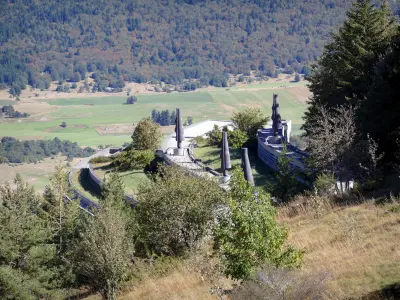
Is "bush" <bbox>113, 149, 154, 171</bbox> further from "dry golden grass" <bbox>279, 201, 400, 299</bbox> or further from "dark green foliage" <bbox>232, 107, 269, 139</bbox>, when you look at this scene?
"dry golden grass" <bbox>279, 201, 400, 299</bbox>

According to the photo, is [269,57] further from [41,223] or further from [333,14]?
[41,223]

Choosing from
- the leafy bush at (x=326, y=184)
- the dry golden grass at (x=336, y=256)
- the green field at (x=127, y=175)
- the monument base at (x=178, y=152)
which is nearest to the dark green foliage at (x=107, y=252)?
the dry golden grass at (x=336, y=256)

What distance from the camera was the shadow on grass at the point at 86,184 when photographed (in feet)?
108

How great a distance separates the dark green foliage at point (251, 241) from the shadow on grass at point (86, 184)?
21.5m

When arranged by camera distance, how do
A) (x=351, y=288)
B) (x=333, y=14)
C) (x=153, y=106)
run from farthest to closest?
(x=333, y=14)
(x=153, y=106)
(x=351, y=288)

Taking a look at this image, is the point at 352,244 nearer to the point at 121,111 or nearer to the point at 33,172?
the point at 33,172

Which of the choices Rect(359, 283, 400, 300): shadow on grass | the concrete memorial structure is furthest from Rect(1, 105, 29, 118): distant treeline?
Rect(359, 283, 400, 300): shadow on grass

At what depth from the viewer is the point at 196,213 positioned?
16.0 metres

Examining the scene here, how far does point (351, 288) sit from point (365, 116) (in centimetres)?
1337

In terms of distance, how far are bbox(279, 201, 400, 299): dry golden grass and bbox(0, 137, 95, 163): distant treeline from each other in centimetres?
7906

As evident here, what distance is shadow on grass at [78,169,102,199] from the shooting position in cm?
3301

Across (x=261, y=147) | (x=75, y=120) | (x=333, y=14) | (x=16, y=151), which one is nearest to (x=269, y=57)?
(x=333, y=14)

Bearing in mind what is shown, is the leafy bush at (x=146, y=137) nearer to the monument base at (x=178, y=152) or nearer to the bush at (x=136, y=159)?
the bush at (x=136, y=159)

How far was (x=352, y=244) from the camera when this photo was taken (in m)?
12.3
